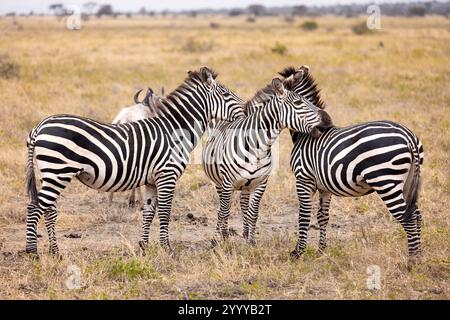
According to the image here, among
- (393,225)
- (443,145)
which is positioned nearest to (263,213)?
(393,225)

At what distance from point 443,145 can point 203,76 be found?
6015 mm

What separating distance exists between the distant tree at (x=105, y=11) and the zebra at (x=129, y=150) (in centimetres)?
8035

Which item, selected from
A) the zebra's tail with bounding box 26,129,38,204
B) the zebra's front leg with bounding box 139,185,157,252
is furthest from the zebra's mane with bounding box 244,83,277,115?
the zebra's tail with bounding box 26,129,38,204

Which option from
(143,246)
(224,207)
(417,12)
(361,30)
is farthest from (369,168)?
(417,12)

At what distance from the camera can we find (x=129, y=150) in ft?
21.8

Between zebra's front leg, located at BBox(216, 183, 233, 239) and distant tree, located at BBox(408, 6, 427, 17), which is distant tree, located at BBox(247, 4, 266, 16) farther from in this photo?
zebra's front leg, located at BBox(216, 183, 233, 239)

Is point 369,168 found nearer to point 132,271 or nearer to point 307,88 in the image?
point 307,88

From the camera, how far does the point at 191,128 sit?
7.12 m

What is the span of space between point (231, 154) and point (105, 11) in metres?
83.4

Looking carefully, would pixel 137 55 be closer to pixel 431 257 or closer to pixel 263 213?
pixel 263 213

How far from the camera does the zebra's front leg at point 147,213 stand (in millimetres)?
6918

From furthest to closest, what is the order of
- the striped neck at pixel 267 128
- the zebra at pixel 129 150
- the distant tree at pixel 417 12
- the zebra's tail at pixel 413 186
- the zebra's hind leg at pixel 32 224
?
the distant tree at pixel 417 12 < the striped neck at pixel 267 128 < the zebra's hind leg at pixel 32 224 < the zebra at pixel 129 150 < the zebra's tail at pixel 413 186

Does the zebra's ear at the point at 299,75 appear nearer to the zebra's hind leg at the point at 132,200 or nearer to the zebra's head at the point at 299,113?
the zebra's head at the point at 299,113

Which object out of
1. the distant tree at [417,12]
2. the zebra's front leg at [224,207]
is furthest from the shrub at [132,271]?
the distant tree at [417,12]
